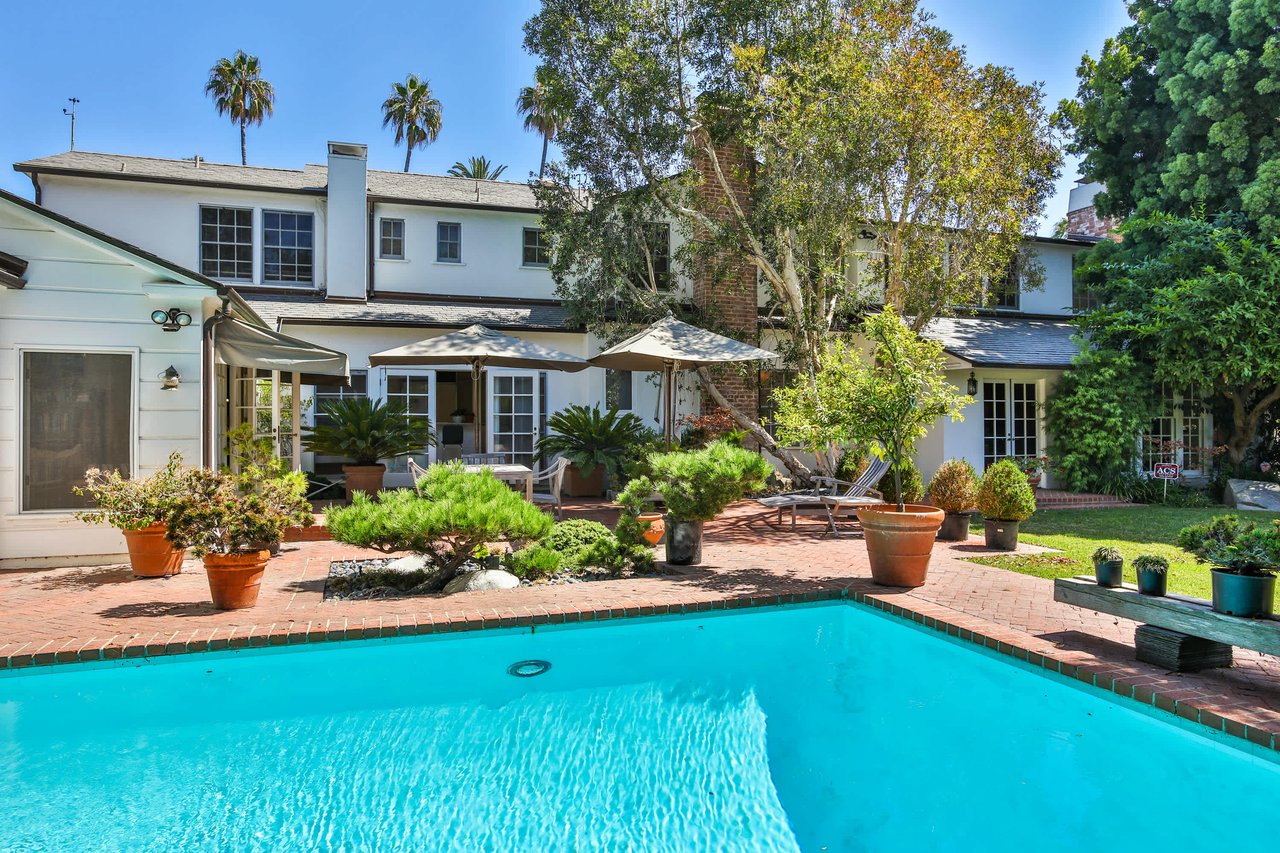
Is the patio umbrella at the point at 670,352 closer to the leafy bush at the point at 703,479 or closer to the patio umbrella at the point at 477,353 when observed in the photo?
the patio umbrella at the point at 477,353

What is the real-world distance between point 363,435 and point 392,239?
5.91 meters

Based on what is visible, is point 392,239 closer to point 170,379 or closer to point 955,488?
point 170,379

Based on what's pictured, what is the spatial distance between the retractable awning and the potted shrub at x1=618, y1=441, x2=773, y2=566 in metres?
4.18

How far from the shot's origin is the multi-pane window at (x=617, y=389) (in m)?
15.9

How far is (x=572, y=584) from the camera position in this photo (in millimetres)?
7527

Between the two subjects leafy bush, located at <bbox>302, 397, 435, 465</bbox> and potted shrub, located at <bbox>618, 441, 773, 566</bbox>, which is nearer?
potted shrub, located at <bbox>618, 441, 773, 566</bbox>

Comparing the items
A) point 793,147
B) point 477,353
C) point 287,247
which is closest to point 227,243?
point 287,247

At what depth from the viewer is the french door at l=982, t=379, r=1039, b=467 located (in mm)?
16297

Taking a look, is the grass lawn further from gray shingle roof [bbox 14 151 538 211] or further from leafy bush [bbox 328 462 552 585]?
gray shingle roof [bbox 14 151 538 211]

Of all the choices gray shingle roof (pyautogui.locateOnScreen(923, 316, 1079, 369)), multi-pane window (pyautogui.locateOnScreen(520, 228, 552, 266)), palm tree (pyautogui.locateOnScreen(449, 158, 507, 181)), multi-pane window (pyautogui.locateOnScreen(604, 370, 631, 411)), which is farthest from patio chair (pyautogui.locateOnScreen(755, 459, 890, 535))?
palm tree (pyautogui.locateOnScreen(449, 158, 507, 181))

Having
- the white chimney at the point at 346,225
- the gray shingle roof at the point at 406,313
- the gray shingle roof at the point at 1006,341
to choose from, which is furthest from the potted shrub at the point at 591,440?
the gray shingle roof at the point at 1006,341

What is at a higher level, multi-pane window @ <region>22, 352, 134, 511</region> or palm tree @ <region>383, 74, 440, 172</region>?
palm tree @ <region>383, 74, 440, 172</region>

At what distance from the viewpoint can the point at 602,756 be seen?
4.44m

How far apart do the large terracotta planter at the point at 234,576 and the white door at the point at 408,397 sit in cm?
854
